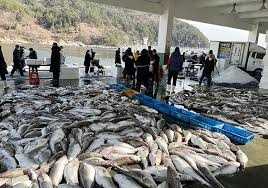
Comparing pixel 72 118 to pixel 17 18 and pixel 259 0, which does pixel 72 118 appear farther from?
pixel 17 18

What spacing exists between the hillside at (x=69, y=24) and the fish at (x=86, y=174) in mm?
58180

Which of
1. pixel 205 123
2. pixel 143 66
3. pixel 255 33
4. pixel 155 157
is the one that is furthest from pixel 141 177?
pixel 255 33

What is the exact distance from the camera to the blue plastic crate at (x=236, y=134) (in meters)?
7.54

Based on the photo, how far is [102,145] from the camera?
19.7 ft

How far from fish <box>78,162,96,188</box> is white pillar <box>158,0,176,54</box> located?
548 inches

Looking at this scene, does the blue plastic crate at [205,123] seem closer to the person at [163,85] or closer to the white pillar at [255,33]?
the person at [163,85]

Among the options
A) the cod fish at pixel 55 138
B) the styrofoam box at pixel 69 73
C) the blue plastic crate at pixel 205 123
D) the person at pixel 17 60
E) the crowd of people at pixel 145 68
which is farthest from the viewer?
the styrofoam box at pixel 69 73

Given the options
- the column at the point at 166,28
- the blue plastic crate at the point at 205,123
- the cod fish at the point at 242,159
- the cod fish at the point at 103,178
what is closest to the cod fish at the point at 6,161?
the cod fish at the point at 103,178

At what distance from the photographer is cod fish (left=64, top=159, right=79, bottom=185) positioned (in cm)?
467

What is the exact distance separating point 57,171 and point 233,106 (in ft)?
26.5

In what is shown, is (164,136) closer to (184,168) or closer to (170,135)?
(170,135)

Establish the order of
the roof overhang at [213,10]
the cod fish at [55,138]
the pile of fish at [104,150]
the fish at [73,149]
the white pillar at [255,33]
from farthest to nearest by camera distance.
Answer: the white pillar at [255,33] → the roof overhang at [213,10] → the cod fish at [55,138] → the fish at [73,149] → the pile of fish at [104,150]

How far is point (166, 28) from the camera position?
18.1 meters

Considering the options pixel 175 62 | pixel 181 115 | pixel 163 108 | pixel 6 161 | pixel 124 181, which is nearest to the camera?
pixel 124 181
